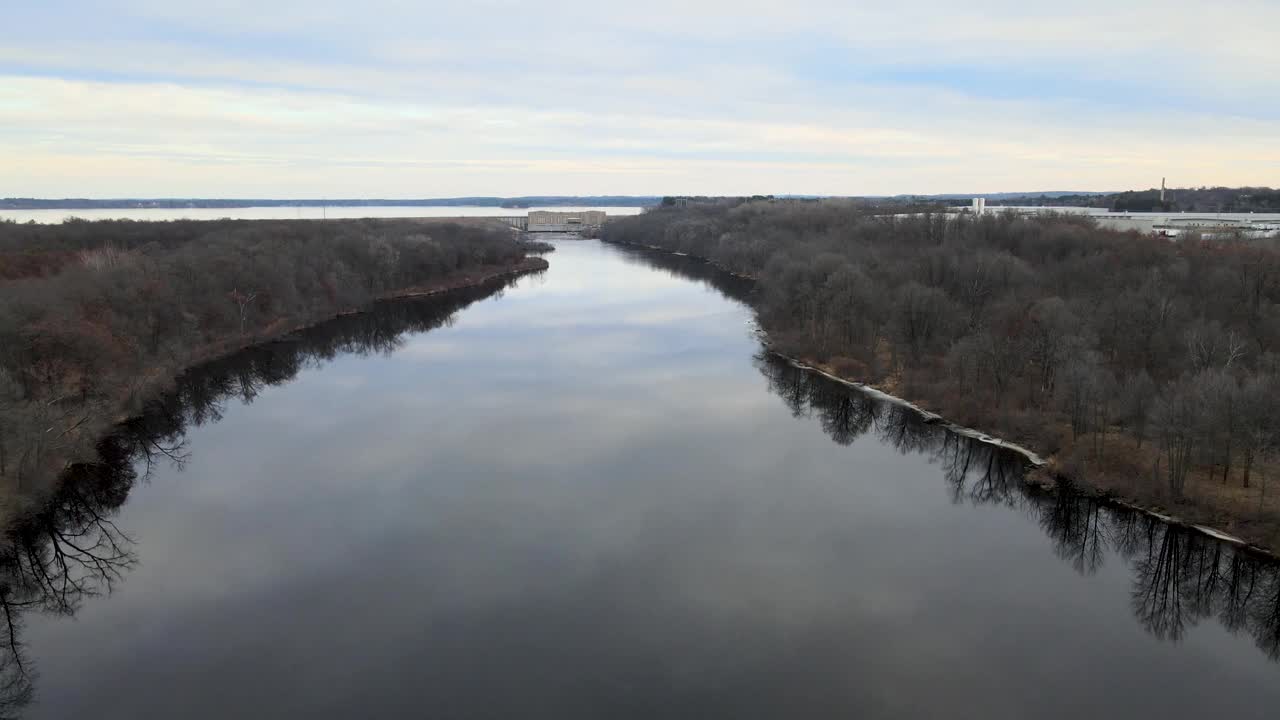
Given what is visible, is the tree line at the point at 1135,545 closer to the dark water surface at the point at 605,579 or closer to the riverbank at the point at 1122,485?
the dark water surface at the point at 605,579

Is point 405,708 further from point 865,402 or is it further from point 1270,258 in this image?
point 1270,258

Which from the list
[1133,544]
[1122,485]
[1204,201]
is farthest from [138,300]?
[1204,201]

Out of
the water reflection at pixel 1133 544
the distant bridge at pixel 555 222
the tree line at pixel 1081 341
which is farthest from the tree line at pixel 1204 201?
the distant bridge at pixel 555 222

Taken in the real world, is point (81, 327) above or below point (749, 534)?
above

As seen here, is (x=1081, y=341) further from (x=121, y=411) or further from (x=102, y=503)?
(x=121, y=411)

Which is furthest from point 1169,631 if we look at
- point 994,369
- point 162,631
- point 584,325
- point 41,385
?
point 584,325

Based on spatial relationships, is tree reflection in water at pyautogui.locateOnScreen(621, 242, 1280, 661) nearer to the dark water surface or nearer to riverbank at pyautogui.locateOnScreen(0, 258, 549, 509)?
the dark water surface
